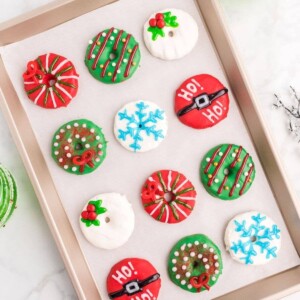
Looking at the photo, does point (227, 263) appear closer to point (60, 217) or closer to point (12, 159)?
point (60, 217)

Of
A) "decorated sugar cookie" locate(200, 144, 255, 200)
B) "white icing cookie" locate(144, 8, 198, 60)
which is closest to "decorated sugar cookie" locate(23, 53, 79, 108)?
"white icing cookie" locate(144, 8, 198, 60)

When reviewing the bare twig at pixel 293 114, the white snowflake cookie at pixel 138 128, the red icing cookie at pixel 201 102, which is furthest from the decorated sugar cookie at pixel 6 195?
the bare twig at pixel 293 114

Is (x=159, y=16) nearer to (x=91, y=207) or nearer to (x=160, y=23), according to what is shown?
(x=160, y=23)

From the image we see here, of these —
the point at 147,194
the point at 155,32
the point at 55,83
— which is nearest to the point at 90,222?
the point at 147,194

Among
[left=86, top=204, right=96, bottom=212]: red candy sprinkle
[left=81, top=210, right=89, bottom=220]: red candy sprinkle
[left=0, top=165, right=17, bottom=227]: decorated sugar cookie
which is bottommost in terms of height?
[left=81, top=210, right=89, bottom=220]: red candy sprinkle

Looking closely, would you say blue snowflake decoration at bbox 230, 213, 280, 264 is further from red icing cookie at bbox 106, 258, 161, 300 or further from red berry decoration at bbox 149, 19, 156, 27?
red berry decoration at bbox 149, 19, 156, 27

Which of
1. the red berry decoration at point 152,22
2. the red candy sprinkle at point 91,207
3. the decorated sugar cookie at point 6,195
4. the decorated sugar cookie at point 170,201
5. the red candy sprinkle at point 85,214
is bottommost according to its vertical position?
the decorated sugar cookie at point 170,201

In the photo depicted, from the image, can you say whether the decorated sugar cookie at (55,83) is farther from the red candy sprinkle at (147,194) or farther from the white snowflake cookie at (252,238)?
the white snowflake cookie at (252,238)
